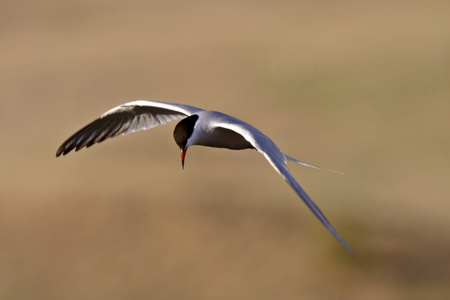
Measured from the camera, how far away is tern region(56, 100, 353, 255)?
587 centimetres

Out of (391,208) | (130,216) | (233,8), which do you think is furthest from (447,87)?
(130,216)

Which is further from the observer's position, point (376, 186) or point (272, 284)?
point (376, 186)

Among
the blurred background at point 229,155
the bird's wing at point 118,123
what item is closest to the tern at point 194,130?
the bird's wing at point 118,123

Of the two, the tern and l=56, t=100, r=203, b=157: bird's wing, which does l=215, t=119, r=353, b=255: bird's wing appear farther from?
l=56, t=100, r=203, b=157: bird's wing

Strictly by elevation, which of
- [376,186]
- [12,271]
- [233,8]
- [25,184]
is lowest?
[376,186]

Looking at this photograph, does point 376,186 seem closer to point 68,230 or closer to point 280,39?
point 68,230

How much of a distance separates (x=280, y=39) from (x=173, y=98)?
823 cm

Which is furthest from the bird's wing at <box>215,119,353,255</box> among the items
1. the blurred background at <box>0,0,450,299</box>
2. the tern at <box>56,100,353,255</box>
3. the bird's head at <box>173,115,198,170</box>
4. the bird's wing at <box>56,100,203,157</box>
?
the blurred background at <box>0,0,450,299</box>

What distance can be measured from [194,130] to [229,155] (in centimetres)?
1249

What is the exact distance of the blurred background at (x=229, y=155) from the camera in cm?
1434

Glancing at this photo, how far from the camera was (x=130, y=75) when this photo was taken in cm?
2822

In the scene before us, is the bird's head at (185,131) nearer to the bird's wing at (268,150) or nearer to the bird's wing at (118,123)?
the bird's wing at (268,150)

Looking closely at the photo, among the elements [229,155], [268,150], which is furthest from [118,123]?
[229,155]

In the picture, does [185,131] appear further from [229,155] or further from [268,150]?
[229,155]
